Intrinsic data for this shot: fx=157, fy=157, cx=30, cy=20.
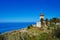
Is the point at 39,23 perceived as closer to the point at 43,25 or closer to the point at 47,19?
the point at 43,25

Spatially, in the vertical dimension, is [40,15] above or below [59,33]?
above

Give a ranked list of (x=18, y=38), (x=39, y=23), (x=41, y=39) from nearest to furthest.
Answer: (x=18, y=38)
(x=41, y=39)
(x=39, y=23)

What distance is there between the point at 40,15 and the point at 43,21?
204 cm

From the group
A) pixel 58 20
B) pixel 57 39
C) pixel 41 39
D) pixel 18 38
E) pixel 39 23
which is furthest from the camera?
pixel 58 20

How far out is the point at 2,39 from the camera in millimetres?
18453

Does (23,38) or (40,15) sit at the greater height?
(40,15)

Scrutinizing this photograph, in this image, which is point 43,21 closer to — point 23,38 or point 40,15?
point 40,15

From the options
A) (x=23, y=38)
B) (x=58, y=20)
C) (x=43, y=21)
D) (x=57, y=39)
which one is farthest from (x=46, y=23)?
(x=23, y=38)

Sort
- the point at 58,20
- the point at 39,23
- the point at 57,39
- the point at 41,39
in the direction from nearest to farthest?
the point at 57,39 < the point at 41,39 < the point at 39,23 < the point at 58,20

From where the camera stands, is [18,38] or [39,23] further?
[39,23]

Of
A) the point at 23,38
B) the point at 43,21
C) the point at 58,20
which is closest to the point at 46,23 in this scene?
the point at 43,21

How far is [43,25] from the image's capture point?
39.7 metres

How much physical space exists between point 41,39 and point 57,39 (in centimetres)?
277

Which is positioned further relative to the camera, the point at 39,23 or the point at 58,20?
the point at 58,20
